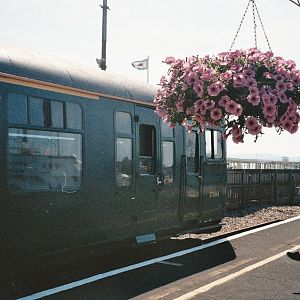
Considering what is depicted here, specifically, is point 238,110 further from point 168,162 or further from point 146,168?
point 168,162

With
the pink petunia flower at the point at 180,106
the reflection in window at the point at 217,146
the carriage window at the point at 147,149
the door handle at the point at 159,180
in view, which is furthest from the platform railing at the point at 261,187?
the pink petunia flower at the point at 180,106

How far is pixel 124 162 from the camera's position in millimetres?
8797

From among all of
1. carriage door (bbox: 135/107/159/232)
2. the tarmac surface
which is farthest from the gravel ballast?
carriage door (bbox: 135/107/159/232)

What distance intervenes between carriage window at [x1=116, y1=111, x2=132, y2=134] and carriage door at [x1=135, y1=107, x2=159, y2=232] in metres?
0.22

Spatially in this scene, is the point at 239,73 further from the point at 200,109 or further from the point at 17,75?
the point at 17,75

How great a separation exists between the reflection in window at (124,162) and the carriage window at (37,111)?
5.92 feet

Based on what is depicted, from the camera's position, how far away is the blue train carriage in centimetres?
678

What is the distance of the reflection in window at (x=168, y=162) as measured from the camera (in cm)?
990

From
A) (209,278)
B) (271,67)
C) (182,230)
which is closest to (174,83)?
(271,67)

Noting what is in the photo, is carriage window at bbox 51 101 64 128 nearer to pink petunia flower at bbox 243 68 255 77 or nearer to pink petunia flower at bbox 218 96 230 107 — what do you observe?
pink petunia flower at bbox 218 96 230 107

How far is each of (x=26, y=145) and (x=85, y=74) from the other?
1882mm

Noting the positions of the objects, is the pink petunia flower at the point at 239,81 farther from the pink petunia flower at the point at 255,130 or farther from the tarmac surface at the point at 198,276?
the tarmac surface at the point at 198,276

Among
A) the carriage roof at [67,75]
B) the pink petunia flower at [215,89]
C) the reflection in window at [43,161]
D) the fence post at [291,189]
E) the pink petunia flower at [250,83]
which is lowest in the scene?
the fence post at [291,189]

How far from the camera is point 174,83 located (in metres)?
6.11
